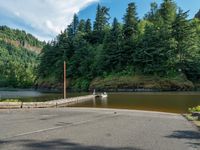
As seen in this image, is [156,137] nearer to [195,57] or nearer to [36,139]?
[36,139]

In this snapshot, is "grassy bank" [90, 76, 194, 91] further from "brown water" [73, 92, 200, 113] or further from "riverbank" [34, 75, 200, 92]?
"brown water" [73, 92, 200, 113]

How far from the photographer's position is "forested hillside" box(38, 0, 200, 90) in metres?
76.4

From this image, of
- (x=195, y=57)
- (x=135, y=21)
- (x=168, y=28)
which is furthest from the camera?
(x=135, y=21)

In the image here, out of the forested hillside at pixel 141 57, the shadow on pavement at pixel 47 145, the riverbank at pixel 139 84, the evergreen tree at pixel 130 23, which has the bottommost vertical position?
the shadow on pavement at pixel 47 145

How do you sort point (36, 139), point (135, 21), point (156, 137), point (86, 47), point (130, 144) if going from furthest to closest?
point (86, 47), point (135, 21), point (156, 137), point (36, 139), point (130, 144)

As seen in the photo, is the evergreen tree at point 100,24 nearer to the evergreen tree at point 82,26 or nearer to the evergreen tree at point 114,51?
the evergreen tree at point 82,26

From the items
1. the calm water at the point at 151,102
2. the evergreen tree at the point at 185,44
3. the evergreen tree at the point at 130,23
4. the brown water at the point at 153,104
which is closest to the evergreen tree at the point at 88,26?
the evergreen tree at the point at 130,23

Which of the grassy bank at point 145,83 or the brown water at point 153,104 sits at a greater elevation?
the grassy bank at point 145,83

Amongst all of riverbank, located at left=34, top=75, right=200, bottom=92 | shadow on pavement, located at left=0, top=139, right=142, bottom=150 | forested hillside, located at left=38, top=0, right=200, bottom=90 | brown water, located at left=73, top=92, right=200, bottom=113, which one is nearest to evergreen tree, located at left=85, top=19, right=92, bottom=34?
forested hillside, located at left=38, top=0, right=200, bottom=90

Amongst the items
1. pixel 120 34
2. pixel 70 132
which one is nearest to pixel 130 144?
pixel 70 132

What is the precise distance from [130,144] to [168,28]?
249 ft

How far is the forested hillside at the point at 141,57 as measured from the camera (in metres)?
76.4

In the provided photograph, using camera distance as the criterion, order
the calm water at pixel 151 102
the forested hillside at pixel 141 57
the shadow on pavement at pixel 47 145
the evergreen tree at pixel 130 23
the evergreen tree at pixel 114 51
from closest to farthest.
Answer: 1. the shadow on pavement at pixel 47 145
2. the calm water at pixel 151 102
3. the forested hillside at pixel 141 57
4. the evergreen tree at pixel 114 51
5. the evergreen tree at pixel 130 23

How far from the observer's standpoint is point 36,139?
9.91m
